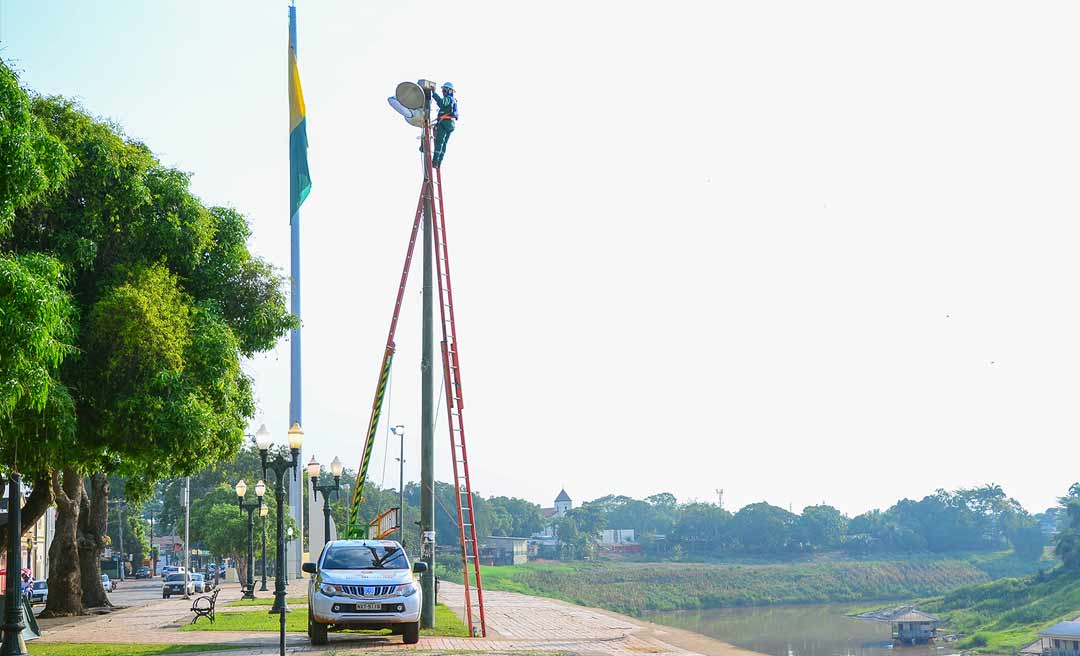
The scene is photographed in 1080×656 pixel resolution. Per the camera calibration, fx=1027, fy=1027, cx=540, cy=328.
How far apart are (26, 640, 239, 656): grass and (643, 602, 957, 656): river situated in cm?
2588

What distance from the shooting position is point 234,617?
2581 cm


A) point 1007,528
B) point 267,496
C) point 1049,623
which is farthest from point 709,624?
point 1007,528

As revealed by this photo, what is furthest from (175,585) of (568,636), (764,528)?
(764,528)

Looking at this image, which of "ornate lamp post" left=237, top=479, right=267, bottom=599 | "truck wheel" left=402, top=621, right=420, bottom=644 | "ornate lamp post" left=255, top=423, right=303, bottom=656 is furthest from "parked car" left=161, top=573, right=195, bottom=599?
"truck wheel" left=402, top=621, right=420, bottom=644

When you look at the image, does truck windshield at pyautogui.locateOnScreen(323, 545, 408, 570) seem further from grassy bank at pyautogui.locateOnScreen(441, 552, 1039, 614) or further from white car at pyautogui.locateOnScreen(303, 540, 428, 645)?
grassy bank at pyautogui.locateOnScreen(441, 552, 1039, 614)

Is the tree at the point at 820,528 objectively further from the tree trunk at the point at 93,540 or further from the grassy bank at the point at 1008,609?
the tree trunk at the point at 93,540

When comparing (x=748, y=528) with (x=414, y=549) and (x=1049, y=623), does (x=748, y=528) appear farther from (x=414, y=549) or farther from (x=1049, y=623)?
(x=1049, y=623)

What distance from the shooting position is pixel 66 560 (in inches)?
1112

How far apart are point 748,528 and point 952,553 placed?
22.2 m

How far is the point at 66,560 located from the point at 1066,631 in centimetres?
3844

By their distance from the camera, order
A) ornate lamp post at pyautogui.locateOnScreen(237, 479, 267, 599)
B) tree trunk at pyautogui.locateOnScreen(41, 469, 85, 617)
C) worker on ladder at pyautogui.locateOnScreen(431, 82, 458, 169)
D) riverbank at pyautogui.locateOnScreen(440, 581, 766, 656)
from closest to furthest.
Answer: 1. riverbank at pyautogui.locateOnScreen(440, 581, 766, 656)
2. worker on ladder at pyautogui.locateOnScreen(431, 82, 458, 169)
3. tree trunk at pyautogui.locateOnScreen(41, 469, 85, 617)
4. ornate lamp post at pyautogui.locateOnScreen(237, 479, 267, 599)

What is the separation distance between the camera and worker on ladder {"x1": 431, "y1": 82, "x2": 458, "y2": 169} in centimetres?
2148

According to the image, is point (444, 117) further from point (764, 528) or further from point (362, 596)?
point (764, 528)

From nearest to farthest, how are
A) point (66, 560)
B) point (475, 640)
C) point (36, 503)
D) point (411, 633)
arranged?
1. point (411, 633)
2. point (475, 640)
3. point (36, 503)
4. point (66, 560)
